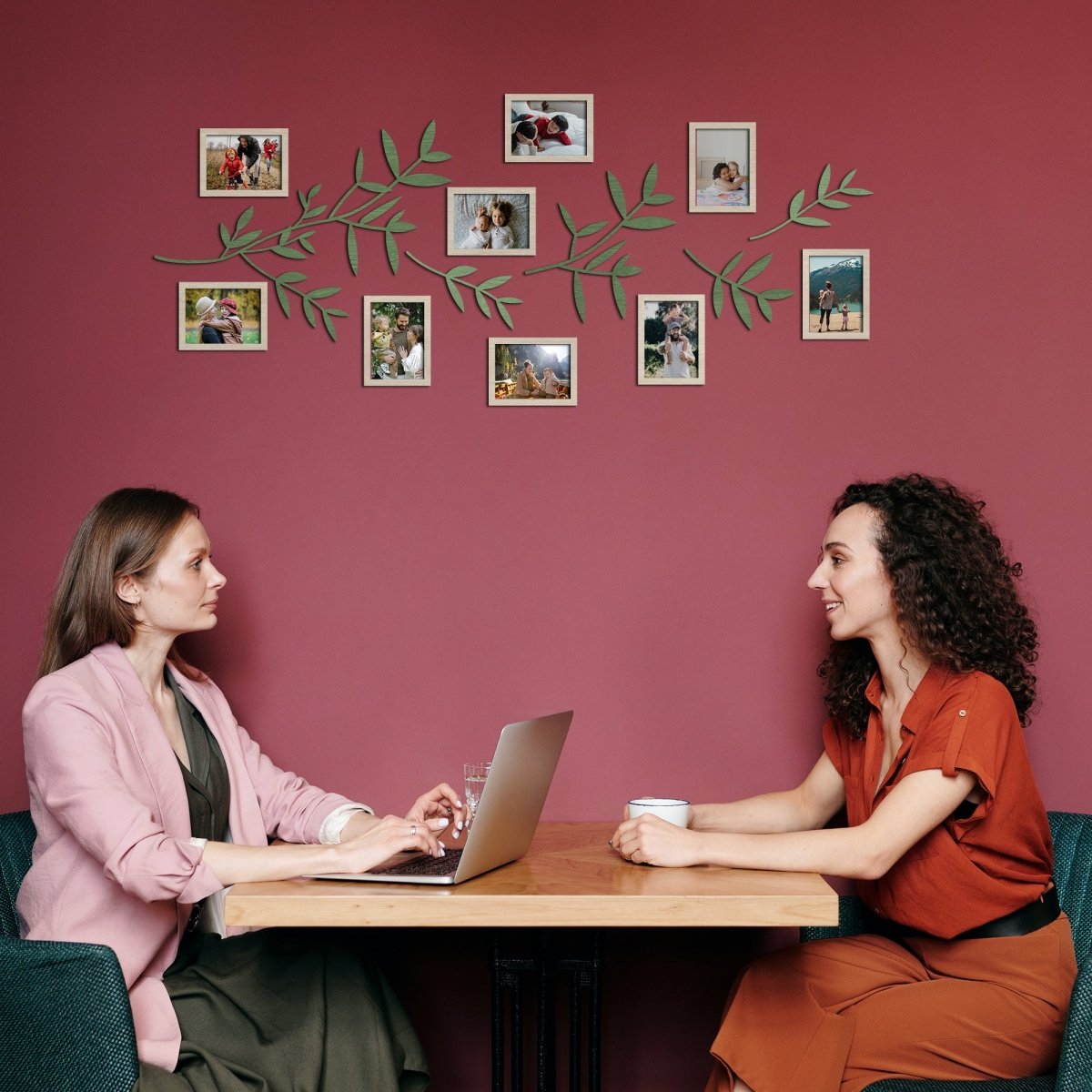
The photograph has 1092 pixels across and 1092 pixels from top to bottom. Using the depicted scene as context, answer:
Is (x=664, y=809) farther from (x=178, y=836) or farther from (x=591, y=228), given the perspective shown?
(x=591, y=228)

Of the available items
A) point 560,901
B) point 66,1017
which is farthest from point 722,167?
point 66,1017

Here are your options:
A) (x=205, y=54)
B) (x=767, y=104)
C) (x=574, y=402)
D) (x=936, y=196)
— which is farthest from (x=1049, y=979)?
(x=205, y=54)

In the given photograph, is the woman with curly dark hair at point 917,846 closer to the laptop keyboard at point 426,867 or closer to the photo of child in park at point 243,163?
the laptop keyboard at point 426,867

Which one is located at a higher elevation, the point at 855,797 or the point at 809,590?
the point at 809,590

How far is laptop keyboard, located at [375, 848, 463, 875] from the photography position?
1.76 meters

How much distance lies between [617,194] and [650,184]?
0.07 meters

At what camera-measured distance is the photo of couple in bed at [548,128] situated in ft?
8.33

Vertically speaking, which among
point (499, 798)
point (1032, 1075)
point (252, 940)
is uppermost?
point (499, 798)

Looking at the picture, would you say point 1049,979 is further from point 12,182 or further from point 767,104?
point 12,182

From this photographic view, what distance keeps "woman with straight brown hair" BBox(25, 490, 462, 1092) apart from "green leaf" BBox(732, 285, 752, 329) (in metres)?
1.19

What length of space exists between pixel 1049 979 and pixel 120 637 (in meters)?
1.66

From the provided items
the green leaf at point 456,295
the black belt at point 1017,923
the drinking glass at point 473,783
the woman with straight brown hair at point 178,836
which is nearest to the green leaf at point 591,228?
the green leaf at point 456,295

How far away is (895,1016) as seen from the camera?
5.91ft

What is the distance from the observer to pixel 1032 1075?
180 centimetres
